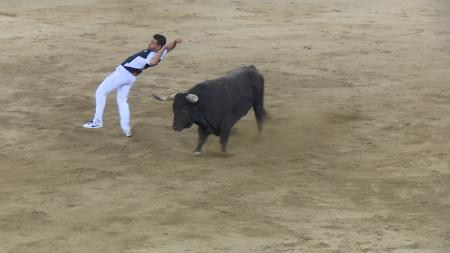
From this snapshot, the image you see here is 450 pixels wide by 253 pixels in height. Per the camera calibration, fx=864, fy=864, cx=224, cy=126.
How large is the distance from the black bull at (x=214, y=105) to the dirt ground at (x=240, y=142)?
39 cm

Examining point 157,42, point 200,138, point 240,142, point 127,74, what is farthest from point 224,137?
point 127,74

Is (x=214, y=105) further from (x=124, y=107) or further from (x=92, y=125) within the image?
(x=92, y=125)

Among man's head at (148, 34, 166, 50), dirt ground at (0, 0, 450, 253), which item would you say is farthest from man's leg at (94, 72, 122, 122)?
man's head at (148, 34, 166, 50)

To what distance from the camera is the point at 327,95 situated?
46.3ft

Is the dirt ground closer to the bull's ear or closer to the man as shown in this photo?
the man

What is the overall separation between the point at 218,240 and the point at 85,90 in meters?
7.07

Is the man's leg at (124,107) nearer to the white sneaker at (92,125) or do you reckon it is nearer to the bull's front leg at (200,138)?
the white sneaker at (92,125)

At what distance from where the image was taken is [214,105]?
10703 millimetres

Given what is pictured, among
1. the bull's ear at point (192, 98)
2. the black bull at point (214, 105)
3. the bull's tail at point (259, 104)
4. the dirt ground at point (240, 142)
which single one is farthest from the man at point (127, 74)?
the bull's tail at point (259, 104)

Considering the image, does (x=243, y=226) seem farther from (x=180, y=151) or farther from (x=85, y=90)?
(x=85, y=90)

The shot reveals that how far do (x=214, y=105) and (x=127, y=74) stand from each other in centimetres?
164

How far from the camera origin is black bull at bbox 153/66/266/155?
10.5 m

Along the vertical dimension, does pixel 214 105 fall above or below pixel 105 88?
above

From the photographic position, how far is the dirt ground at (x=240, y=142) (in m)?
8.42
